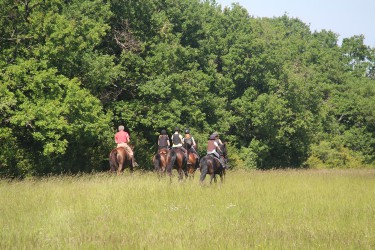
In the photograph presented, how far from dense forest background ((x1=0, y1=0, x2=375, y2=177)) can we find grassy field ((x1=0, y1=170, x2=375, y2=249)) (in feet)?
24.1

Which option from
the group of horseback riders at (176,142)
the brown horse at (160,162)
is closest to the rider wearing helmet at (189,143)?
the group of horseback riders at (176,142)

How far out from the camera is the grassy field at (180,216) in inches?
322

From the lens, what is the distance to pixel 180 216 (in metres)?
11.1

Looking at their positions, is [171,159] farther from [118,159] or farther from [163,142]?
[118,159]

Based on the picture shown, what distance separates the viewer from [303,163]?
52156 millimetres

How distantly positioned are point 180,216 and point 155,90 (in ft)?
70.4

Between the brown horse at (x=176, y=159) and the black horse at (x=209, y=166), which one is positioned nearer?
the black horse at (x=209, y=166)

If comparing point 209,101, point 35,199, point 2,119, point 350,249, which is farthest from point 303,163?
point 350,249

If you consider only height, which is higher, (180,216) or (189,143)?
(189,143)

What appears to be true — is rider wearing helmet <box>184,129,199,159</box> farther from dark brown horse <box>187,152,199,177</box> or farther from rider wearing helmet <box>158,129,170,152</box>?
rider wearing helmet <box>158,129,170,152</box>

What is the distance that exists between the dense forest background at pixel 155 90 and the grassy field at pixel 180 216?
7342 mm

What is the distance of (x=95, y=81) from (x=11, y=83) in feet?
21.1

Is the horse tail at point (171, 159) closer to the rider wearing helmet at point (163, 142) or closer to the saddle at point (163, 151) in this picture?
the saddle at point (163, 151)

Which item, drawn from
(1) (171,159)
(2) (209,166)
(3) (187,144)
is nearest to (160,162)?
(3) (187,144)
